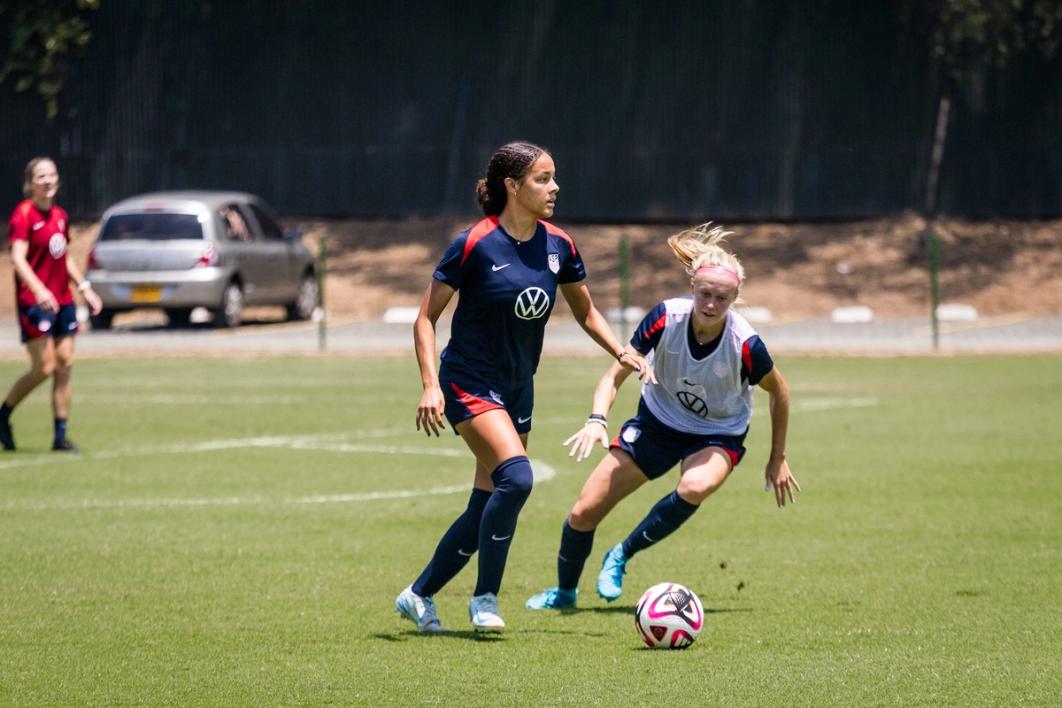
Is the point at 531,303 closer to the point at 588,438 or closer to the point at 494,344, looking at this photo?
the point at 494,344

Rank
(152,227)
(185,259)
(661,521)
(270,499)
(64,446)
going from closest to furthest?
(661,521)
(270,499)
(64,446)
(185,259)
(152,227)

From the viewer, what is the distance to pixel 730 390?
826 centimetres

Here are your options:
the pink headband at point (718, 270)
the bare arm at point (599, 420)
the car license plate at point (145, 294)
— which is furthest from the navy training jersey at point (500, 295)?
the car license plate at point (145, 294)

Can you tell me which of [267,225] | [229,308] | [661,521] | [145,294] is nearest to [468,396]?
[661,521]

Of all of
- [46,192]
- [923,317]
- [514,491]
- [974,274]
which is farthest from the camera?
[974,274]

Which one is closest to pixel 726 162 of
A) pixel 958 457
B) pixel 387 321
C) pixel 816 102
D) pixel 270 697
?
pixel 816 102

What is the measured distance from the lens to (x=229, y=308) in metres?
27.1

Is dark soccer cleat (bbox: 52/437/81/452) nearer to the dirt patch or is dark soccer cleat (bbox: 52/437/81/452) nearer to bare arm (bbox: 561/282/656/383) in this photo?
bare arm (bbox: 561/282/656/383)

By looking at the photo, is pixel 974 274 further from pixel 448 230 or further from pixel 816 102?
pixel 448 230

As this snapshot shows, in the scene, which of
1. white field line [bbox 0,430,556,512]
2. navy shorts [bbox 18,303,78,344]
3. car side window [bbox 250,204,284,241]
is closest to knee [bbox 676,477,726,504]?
white field line [bbox 0,430,556,512]

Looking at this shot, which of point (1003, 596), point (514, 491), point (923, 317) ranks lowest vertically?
point (923, 317)

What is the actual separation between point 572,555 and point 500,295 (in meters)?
1.46

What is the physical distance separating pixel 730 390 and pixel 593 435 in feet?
3.35

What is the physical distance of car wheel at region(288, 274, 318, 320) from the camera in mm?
29938
